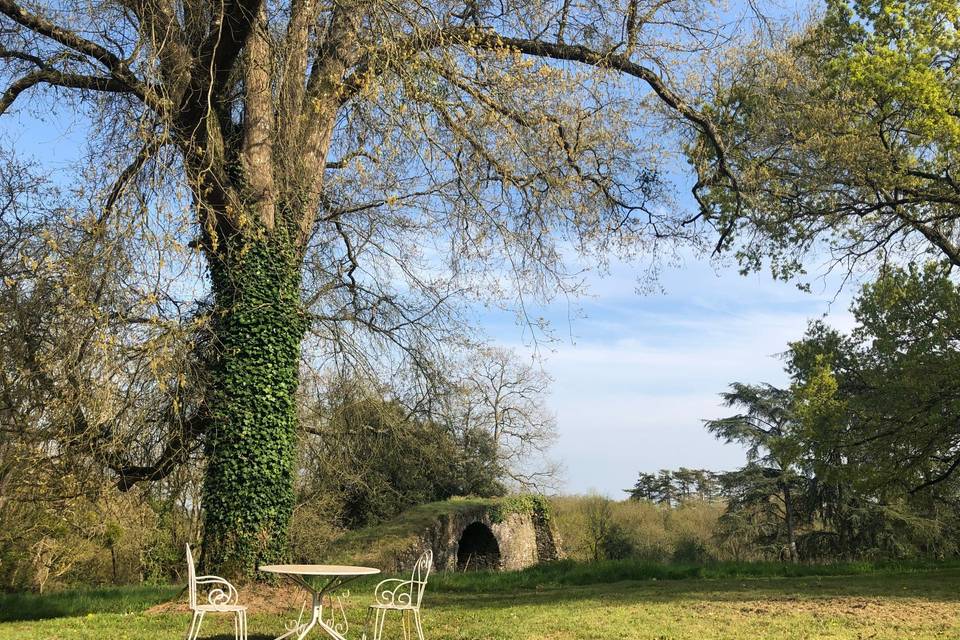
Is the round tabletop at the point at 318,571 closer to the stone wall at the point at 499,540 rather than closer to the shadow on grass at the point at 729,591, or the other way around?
the shadow on grass at the point at 729,591

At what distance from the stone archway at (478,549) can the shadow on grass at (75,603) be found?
1263 cm

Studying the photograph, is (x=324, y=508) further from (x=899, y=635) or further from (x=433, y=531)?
(x=899, y=635)

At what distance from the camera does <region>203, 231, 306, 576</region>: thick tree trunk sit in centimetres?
873

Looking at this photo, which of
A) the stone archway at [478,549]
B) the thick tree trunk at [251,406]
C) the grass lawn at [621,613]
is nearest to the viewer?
the grass lawn at [621,613]

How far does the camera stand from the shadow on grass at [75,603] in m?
9.16

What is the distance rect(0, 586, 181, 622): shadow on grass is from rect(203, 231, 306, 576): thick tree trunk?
1.40 meters

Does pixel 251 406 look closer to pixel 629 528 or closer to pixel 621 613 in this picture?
pixel 621 613

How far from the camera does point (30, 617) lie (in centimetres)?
904

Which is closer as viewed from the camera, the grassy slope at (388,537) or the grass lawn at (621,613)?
the grass lawn at (621,613)

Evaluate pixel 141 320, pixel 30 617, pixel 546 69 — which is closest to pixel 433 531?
pixel 30 617

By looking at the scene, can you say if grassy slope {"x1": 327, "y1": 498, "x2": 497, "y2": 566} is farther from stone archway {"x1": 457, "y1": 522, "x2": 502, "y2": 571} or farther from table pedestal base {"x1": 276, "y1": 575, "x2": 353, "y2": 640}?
table pedestal base {"x1": 276, "y1": 575, "x2": 353, "y2": 640}

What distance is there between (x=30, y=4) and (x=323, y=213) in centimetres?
486

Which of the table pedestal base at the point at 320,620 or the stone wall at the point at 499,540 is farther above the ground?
the stone wall at the point at 499,540

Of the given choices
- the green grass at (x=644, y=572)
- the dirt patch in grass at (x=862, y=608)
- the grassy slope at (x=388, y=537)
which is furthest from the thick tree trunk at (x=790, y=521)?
the dirt patch in grass at (x=862, y=608)
